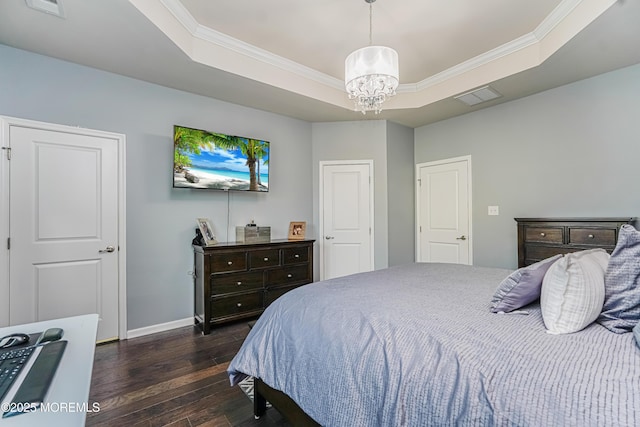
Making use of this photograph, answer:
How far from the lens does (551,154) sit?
3289 mm

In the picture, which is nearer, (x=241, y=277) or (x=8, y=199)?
(x=8, y=199)

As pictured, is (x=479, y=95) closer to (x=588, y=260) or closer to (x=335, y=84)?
(x=335, y=84)

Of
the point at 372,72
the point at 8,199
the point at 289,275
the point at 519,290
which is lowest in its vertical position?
the point at 289,275

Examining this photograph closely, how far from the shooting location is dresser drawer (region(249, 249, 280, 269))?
3.26 m

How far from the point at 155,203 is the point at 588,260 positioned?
3447 millimetres

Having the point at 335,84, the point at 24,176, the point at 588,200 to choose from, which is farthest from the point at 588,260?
the point at 24,176

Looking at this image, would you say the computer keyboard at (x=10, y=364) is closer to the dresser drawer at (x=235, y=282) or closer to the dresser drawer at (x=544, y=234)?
the dresser drawer at (x=235, y=282)

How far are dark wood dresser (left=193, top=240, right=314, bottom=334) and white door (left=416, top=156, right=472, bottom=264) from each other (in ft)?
6.81

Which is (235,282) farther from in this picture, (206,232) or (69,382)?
(69,382)

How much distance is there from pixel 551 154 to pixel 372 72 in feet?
8.08

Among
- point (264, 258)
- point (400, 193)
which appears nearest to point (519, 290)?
point (264, 258)

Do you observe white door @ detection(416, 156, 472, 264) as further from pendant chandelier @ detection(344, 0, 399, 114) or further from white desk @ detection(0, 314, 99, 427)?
white desk @ detection(0, 314, 99, 427)

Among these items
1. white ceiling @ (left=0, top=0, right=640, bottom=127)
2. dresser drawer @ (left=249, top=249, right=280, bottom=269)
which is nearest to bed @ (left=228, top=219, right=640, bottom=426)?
dresser drawer @ (left=249, top=249, right=280, bottom=269)

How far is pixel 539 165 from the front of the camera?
339 centimetres
